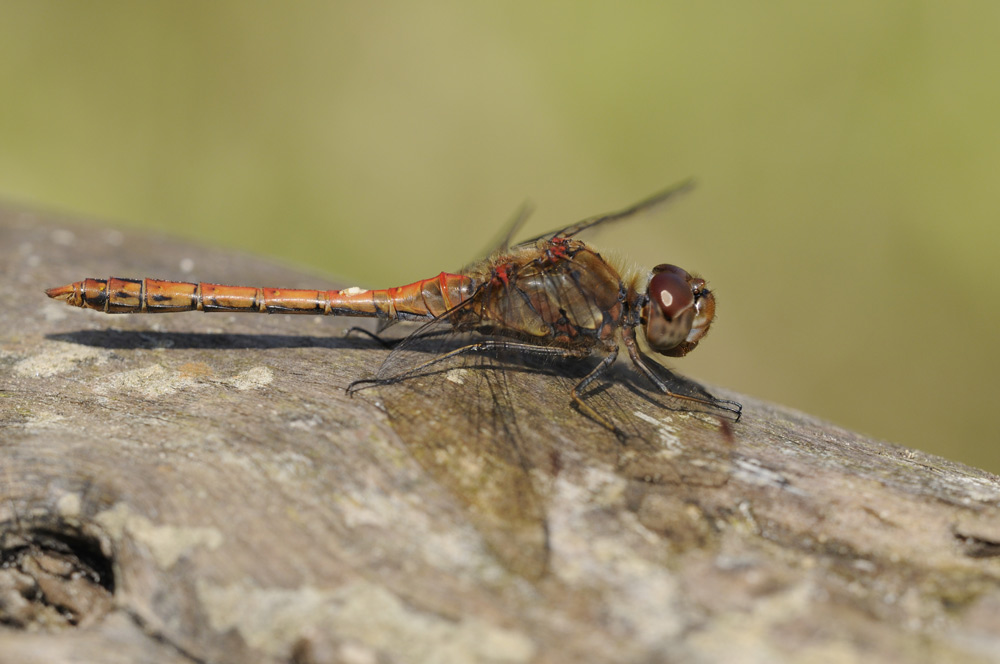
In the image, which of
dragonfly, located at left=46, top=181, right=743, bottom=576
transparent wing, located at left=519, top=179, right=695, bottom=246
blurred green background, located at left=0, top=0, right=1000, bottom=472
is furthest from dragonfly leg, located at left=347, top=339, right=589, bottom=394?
blurred green background, located at left=0, top=0, right=1000, bottom=472

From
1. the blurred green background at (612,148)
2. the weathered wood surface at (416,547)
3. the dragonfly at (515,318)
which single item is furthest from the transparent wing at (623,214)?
the blurred green background at (612,148)

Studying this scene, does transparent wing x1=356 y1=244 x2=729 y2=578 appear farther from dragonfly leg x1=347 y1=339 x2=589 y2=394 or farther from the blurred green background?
the blurred green background

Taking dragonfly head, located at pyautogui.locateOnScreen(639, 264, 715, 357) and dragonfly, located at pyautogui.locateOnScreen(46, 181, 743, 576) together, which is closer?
dragonfly, located at pyautogui.locateOnScreen(46, 181, 743, 576)

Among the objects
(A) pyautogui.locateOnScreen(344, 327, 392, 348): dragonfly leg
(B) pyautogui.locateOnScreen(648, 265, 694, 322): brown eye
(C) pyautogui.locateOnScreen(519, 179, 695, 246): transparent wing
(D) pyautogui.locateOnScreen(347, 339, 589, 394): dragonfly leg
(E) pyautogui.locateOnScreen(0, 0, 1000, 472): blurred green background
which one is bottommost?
(D) pyautogui.locateOnScreen(347, 339, 589, 394): dragonfly leg

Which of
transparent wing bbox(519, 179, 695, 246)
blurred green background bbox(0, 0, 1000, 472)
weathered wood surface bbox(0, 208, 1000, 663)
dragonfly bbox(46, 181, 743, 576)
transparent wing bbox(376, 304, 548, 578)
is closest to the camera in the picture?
weathered wood surface bbox(0, 208, 1000, 663)

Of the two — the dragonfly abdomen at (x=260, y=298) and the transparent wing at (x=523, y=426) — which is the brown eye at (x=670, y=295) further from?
the dragonfly abdomen at (x=260, y=298)

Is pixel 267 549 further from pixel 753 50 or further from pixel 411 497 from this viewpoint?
pixel 753 50

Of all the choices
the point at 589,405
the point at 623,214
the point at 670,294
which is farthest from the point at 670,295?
the point at 589,405

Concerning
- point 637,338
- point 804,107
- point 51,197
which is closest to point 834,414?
point 804,107
